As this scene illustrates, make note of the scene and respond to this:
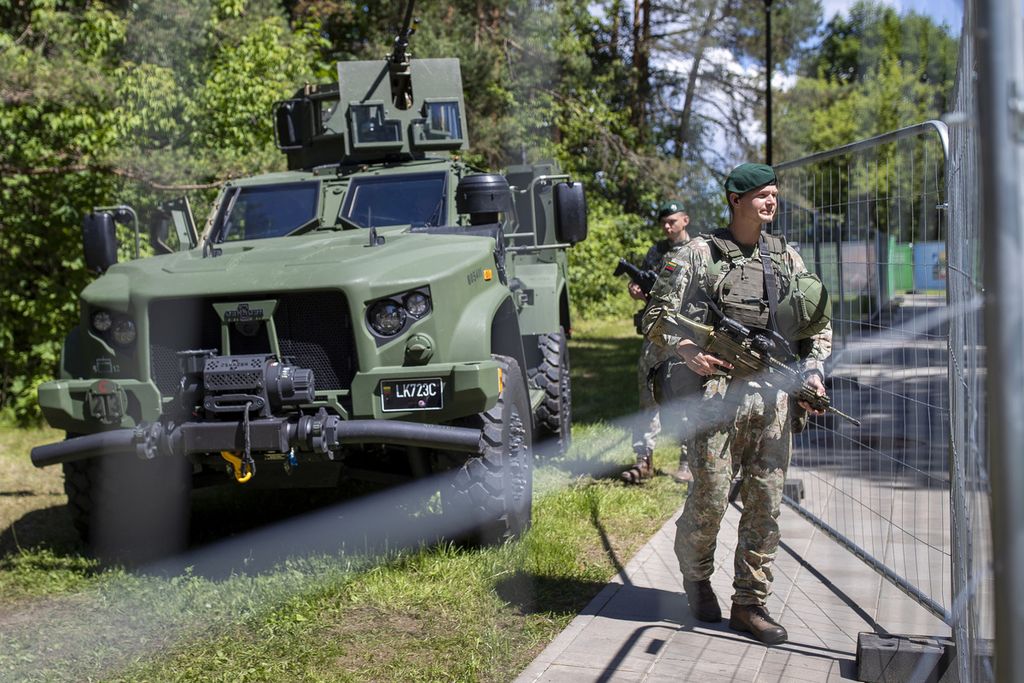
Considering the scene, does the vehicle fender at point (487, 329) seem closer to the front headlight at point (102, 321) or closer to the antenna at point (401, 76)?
the front headlight at point (102, 321)

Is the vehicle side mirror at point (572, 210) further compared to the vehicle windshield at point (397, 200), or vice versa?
the vehicle windshield at point (397, 200)

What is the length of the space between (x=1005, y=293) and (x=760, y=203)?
2.93 meters

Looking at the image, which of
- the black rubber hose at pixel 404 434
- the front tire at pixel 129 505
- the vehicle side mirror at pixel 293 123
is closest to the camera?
the black rubber hose at pixel 404 434

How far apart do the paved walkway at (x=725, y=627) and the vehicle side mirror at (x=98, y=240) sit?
3.46 metres

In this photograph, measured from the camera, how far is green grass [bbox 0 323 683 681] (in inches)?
166

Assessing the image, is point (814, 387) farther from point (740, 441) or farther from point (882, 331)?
point (882, 331)

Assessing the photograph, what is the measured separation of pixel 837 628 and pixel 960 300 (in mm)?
1681

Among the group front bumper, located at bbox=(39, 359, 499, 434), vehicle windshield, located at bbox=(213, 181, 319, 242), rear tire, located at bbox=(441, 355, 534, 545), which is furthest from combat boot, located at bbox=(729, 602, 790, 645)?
vehicle windshield, located at bbox=(213, 181, 319, 242)

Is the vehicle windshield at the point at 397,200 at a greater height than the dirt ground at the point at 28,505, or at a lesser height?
greater

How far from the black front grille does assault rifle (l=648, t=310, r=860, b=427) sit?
1489 mm

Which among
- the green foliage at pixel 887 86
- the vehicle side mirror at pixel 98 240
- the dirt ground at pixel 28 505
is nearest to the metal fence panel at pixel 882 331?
the vehicle side mirror at pixel 98 240

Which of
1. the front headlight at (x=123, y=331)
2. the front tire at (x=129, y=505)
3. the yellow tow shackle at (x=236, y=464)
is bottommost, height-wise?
the front tire at (x=129, y=505)

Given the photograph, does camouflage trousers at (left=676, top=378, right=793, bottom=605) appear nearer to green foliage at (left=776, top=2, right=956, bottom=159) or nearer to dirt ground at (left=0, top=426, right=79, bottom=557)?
dirt ground at (left=0, top=426, right=79, bottom=557)

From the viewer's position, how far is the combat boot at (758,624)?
425 centimetres
